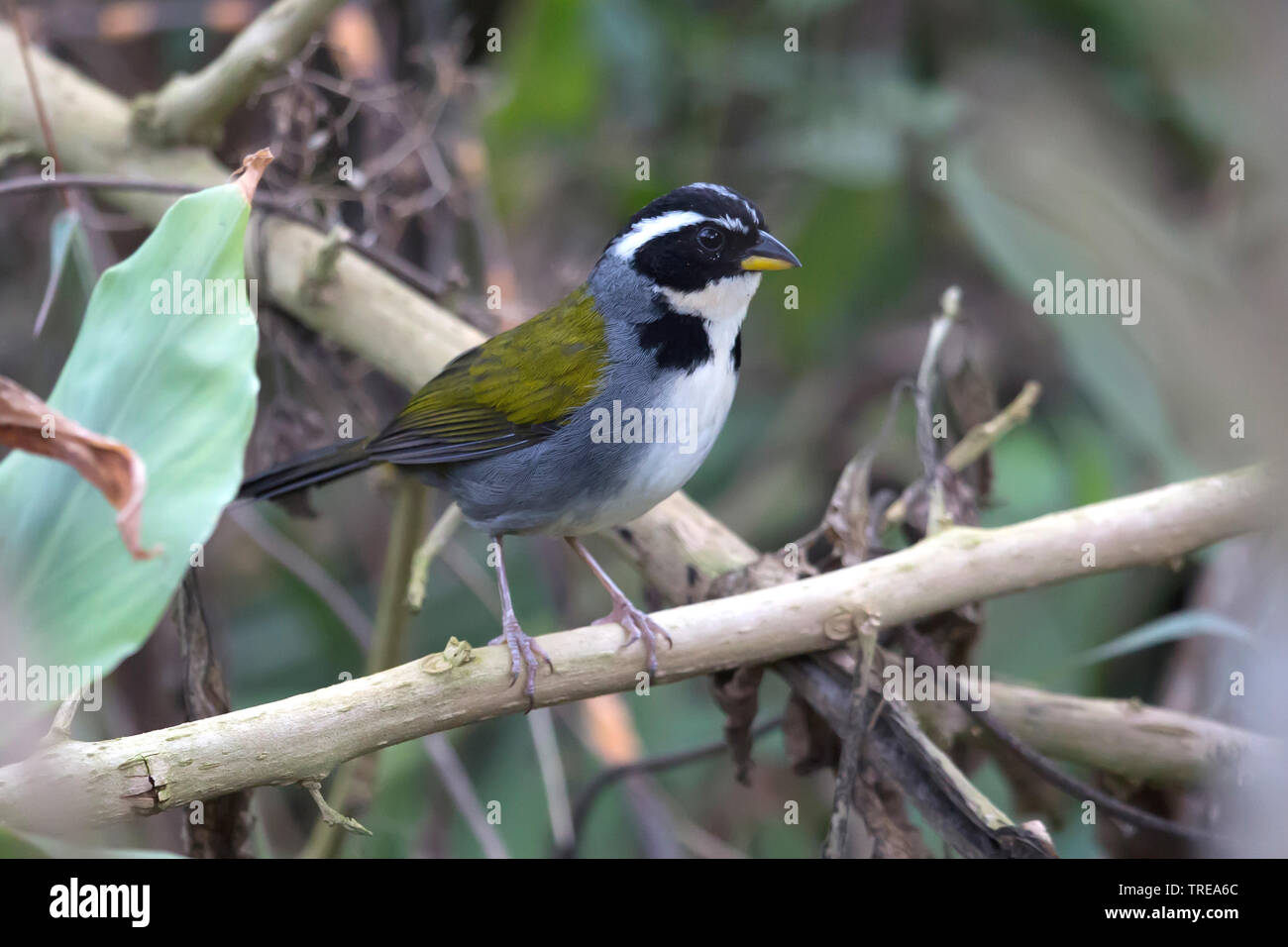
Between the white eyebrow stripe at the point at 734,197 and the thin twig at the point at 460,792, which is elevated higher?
the white eyebrow stripe at the point at 734,197

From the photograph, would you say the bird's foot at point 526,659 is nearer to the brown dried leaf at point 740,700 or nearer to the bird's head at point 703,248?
the brown dried leaf at point 740,700

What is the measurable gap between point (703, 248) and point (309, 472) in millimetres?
1188

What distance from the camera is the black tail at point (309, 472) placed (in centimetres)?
303

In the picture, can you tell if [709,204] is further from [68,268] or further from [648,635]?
[68,268]

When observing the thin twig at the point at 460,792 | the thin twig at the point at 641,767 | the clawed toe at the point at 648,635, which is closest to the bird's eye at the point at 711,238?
the clawed toe at the point at 648,635

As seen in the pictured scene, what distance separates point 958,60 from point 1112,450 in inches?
81.4

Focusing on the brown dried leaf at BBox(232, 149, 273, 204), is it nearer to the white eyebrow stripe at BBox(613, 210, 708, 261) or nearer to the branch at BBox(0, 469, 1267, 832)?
the branch at BBox(0, 469, 1267, 832)

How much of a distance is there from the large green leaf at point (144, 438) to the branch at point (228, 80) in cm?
143

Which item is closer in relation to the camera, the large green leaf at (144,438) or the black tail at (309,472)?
the large green leaf at (144,438)

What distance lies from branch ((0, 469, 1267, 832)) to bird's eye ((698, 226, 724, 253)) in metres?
0.87

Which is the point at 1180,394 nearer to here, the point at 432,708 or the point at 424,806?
the point at 432,708

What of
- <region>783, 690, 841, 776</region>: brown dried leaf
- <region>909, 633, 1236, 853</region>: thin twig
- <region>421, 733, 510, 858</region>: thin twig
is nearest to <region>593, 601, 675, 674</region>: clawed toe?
<region>783, 690, 841, 776</region>: brown dried leaf
